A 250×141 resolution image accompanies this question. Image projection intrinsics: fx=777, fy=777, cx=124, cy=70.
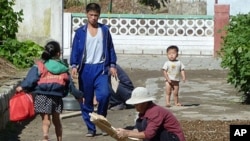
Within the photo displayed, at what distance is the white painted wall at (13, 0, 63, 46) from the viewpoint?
63.5 ft

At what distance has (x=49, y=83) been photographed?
948cm

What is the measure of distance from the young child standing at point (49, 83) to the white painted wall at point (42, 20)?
9.75m

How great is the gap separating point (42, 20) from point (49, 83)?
10.2m

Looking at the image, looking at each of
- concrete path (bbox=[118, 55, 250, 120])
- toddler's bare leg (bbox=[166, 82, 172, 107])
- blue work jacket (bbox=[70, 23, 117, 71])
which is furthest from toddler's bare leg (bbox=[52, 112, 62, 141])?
toddler's bare leg (bbox=[166, 82, 172, 107])

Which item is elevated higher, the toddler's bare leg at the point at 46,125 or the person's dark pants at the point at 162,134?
the person's dark pants at the point at 162,134

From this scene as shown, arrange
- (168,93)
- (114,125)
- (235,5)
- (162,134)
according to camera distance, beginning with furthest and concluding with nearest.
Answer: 1. (235,5)
2. (168,93)
3. (114,125)
4. (162,134)

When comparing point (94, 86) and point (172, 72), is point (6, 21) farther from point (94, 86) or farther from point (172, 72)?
point (94, 86)

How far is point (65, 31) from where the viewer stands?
23719 millimetres

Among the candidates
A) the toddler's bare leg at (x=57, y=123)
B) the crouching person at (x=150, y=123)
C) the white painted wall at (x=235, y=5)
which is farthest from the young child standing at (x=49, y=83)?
the white painted wall at (x=235, y=5)

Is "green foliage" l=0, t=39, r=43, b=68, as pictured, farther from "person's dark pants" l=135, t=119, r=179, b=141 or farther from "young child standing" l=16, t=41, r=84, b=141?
"person's dark pants" l=135, t=119, r=179, b=141

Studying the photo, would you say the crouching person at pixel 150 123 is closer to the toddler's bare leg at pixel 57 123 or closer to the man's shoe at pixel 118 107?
the toddler's bare leg at pixel 57 123

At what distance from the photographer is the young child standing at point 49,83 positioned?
31.1ft

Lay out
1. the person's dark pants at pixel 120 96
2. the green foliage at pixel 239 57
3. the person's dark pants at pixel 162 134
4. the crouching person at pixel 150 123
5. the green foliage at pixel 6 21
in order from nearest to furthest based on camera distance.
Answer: the crouching person at pixel 150 123 < the person's dark pants at pixel 162 134 < the green foliage at pixel 239 57 < the person's dark pants at pixel 120 96 < the green foliage at pixel 6 21

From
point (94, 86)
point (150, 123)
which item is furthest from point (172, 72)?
point (150, 123)
